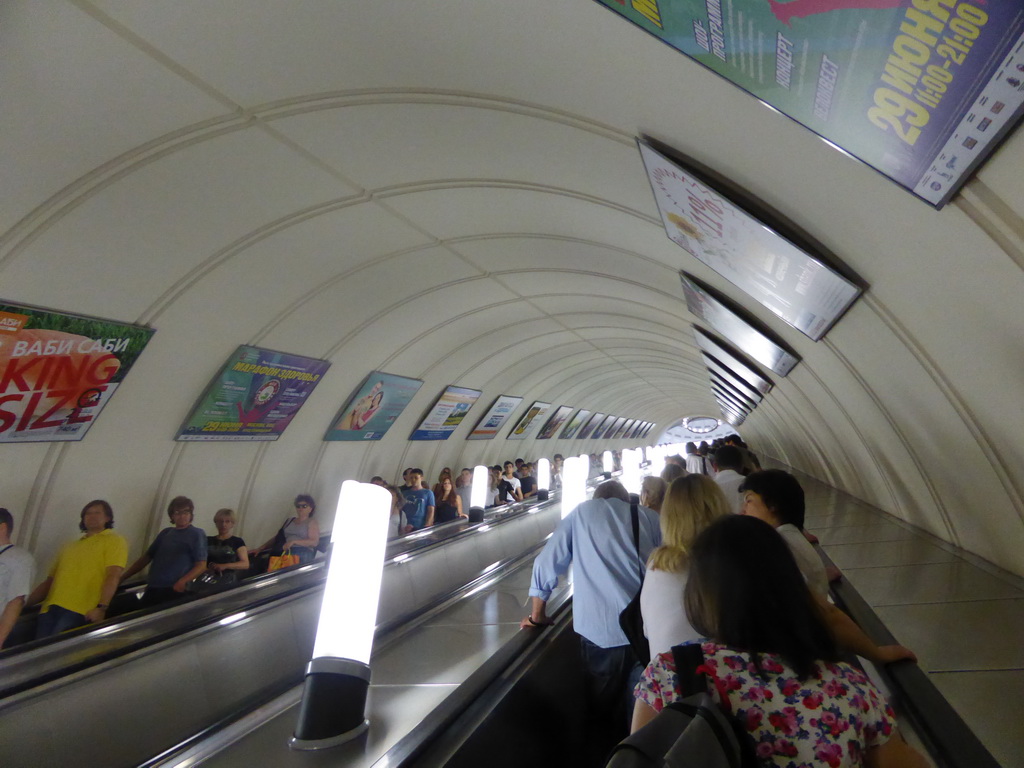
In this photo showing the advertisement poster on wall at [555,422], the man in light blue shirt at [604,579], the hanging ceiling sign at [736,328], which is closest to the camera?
the man in light blue shirt at [604,579]

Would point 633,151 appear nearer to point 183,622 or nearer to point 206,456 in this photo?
point 183,622

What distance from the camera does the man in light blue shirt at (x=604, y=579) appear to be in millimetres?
3828

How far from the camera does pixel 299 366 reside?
9.46 meters

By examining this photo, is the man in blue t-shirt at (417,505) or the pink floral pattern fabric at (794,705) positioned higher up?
the man in blue t-shirt at (417,505)

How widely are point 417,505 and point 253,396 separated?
11.6ft

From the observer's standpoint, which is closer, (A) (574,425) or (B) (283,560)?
(B) (283,560)

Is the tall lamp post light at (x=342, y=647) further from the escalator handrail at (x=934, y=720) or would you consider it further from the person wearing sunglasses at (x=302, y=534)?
the person wearing sunglasses at (x=302, y=534)

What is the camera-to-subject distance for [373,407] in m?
12.2

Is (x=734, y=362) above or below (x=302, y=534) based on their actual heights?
above

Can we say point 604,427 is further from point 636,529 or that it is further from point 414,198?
point 636,529

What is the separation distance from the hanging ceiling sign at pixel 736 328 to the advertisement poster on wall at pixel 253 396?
5.71m

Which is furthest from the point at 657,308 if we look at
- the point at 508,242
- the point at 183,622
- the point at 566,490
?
A: the point at 183,622

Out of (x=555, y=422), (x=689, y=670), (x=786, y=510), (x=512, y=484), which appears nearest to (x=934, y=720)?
(x=689, y=670)

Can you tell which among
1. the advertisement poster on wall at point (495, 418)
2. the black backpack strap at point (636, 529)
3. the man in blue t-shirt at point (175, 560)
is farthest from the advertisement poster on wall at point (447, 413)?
the black backpack strap at point (636, 529)
